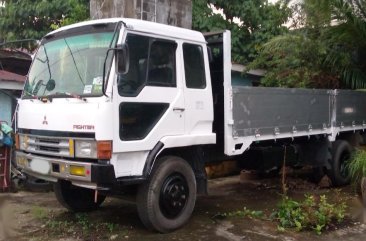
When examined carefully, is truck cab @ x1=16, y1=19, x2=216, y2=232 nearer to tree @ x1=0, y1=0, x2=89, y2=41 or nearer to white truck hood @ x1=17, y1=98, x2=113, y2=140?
white truck hood @ x1=17, y1=98, x2=113, y2=140

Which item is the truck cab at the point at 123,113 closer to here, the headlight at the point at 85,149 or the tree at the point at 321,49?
the headlight at the point at 85,149

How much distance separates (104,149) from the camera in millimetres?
4824

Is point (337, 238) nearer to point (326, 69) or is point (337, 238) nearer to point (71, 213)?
point (71, 213)

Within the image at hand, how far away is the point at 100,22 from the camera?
5.29 m

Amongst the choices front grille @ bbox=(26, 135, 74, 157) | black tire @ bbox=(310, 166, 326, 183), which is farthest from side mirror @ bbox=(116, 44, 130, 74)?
black tire @ bbox=(310, 166, 326, 183)

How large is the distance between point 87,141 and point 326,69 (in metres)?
7.40

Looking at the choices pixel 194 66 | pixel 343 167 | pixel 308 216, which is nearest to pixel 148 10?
pixel 194 66

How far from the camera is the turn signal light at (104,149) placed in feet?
15.8

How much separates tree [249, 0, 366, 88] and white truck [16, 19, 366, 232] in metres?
3.45

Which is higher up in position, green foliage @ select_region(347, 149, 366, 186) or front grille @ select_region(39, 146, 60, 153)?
front grille @ select_region(39, 146, 60, 153)

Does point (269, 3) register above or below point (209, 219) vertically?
above

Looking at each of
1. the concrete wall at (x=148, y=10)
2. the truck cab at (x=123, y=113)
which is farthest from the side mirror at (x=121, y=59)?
the concrete wall at (x=148, y=10)

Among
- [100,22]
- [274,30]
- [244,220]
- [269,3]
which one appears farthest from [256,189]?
[269,3]

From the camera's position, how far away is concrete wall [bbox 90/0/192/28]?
9.26m
